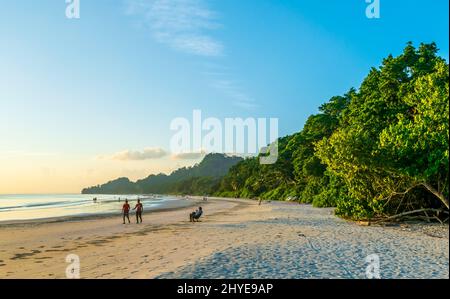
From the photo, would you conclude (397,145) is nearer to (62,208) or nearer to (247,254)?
(247,254)

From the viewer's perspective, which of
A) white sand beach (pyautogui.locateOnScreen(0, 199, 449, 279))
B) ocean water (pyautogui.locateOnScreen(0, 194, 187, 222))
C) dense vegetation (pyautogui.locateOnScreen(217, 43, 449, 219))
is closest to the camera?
white sand beach (pyautogui.locateOnScreen(0, 199, 449, 279))

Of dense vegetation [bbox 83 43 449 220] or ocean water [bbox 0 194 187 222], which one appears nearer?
dense vegetation [bbox 83 43 449 220]

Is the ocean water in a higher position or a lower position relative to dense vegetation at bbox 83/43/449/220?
lower

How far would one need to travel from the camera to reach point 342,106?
5428cm

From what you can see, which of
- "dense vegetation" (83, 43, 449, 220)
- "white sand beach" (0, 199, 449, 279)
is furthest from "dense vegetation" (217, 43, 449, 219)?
"white sand beach" (0, 199, 449, 279)

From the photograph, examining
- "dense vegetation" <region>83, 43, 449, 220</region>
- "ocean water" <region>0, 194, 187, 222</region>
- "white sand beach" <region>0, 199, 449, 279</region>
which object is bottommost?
"ocean water" <region>0, 194, 187, 222</region>

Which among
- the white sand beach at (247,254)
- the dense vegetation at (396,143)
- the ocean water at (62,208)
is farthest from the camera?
the ocean water at (62,208)

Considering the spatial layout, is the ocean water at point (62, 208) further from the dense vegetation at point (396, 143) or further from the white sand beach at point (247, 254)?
the dense vegetation at point (396, 143)

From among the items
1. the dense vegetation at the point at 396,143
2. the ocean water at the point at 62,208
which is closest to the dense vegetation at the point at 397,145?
the dense vegetation at the point at 396,143

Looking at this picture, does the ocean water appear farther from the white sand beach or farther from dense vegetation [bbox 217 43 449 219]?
dense vegetation [bbox 217 43 449 219]

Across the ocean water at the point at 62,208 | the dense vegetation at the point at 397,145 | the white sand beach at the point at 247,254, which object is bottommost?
the ocean water at the point at 62,208

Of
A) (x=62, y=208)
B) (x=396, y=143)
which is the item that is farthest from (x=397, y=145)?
(x=62, y=208)

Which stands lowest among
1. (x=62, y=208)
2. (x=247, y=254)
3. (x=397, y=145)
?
(x=62, y=208)

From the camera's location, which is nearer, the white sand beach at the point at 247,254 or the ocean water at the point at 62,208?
the white sand beach at the point at 247,254
